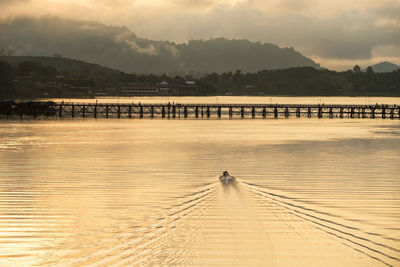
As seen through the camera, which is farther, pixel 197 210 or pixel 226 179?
pixel 226 179

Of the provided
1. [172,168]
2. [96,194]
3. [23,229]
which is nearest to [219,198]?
[96,194]

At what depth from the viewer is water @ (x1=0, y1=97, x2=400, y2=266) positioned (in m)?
16.3

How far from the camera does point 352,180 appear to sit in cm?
3356

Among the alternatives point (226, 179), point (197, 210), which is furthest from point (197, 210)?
point (226, 179)

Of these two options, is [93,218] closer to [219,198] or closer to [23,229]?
[23,229]

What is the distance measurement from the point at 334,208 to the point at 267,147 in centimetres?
3325

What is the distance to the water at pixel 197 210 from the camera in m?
16.3

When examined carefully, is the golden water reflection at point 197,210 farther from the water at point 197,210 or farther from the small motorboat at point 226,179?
the small motorboat at point 226,179

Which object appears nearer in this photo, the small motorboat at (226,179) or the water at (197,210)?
the water at (197,210)

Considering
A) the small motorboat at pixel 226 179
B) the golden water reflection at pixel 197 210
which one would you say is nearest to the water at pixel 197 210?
the golden water reflection at pixel 197 210

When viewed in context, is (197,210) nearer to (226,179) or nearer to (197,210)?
(197,210)

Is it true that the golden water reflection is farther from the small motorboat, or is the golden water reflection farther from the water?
the small motorboat

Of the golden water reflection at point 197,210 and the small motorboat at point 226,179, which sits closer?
the golden water reflection at point 197,210

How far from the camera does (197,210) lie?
23234mm
